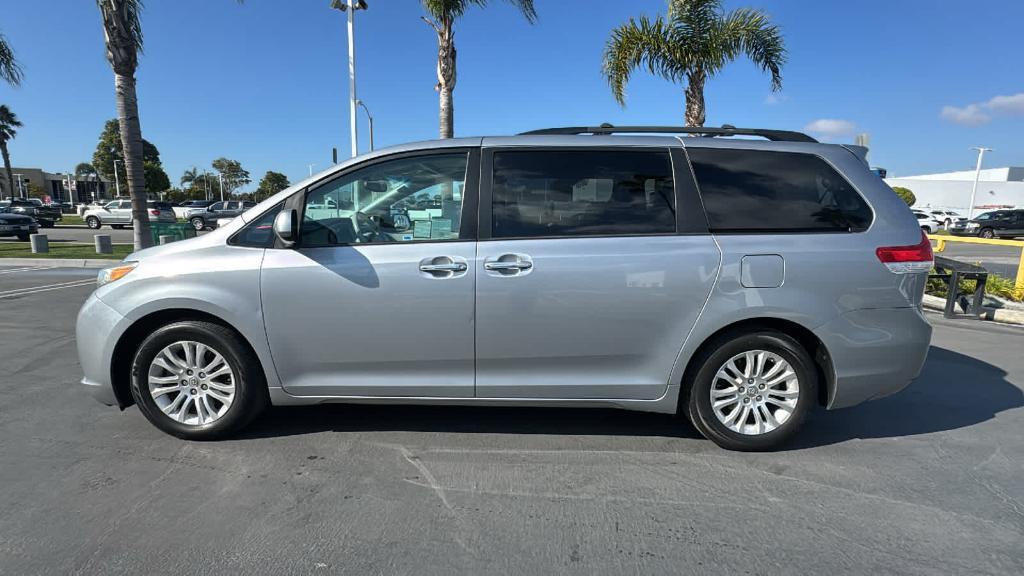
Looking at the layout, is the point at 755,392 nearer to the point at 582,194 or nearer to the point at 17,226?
the point at 582,194

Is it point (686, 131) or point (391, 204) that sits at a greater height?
point (686, 131)

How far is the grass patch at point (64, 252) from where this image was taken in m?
14.4

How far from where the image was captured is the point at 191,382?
3389 millimetres

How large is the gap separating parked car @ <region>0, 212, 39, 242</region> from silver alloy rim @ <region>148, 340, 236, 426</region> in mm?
22287

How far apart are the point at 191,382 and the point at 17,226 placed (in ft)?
74.8

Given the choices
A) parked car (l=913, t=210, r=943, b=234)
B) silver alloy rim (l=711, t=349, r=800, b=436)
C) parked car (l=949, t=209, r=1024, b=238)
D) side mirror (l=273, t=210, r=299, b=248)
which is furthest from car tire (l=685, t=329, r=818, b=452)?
parked car (l=913, t=210, r=943, b=234)

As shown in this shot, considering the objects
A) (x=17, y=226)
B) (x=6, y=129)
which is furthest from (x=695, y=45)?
(x=6, y=129)

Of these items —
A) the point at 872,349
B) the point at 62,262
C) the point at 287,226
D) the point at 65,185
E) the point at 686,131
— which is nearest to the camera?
the point at 287,226

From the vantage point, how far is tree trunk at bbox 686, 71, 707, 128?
37.9 ft

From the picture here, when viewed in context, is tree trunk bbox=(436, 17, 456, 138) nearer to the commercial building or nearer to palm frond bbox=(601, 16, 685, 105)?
palm frond bbox=(601, 16, 685, 105)

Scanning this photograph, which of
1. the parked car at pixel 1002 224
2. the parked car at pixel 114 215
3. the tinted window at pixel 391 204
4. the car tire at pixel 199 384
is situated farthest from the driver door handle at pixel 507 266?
the parked car at pixel 1002 224

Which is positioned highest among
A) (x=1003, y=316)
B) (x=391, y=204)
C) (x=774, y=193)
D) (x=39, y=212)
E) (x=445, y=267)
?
(x=774, y=193)

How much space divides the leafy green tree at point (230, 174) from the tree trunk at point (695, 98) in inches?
3928

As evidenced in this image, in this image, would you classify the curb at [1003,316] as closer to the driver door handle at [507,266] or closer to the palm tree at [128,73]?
the driver door handle at [507,266]
